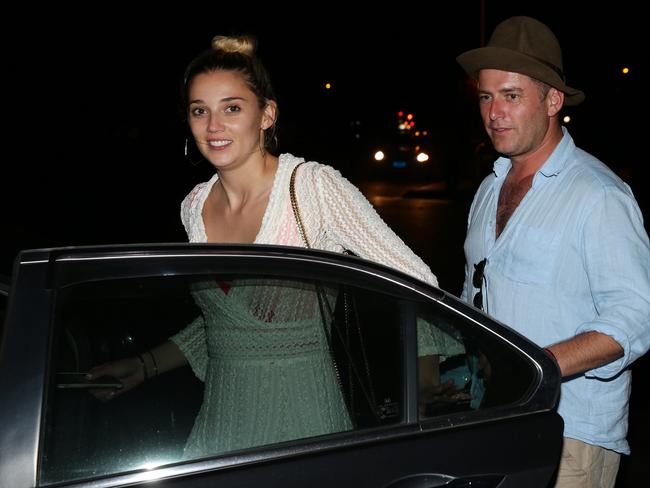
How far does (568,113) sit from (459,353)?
42655 mm

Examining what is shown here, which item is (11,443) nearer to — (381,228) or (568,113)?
(381,228)

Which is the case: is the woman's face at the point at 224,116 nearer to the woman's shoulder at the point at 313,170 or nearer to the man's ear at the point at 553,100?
the woman's shoulder at the point at 313,170

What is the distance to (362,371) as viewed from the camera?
1.85 m

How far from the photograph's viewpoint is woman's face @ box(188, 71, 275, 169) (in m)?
2.46

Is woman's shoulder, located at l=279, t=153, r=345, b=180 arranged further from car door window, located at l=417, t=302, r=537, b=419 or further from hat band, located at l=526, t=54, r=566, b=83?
hat band, located at l=526, t=54, r=566, b=83

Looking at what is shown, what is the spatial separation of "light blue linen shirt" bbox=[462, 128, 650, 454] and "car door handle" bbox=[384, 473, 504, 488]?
1.96ft

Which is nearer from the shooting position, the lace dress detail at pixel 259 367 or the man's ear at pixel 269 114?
the lace dress detail at pixel 259 367

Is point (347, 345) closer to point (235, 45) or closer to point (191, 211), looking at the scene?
point (191, 211)

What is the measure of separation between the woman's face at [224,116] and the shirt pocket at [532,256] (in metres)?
0.92

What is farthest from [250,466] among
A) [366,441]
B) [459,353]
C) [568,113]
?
[568,113]

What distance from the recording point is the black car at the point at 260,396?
1.48m

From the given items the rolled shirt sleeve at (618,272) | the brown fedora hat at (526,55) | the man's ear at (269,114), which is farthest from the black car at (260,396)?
the brown fedora hat at (526,55)

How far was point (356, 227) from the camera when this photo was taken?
7.75 ft

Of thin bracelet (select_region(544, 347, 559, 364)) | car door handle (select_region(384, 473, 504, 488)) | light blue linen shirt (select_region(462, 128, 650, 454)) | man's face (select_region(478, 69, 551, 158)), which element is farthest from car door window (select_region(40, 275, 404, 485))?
man's face (select_region(478, 69, 551, 158))
